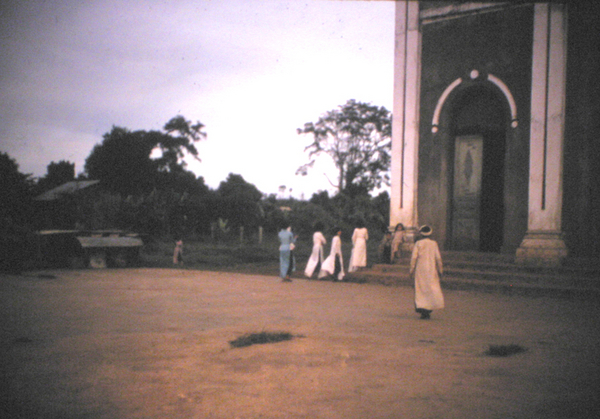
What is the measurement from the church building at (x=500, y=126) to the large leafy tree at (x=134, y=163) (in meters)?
31.0

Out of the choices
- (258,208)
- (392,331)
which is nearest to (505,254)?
(392,331)

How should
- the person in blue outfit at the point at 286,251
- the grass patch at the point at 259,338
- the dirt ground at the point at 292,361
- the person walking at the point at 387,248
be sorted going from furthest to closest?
the person walking at the point at 387,248
the person in blue outfit at the point at 286,251
the grass patch at the point at 259,338
the dirt ground at the point at 292,361

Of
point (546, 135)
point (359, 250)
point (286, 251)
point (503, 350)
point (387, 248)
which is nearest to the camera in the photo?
point (503, 350)

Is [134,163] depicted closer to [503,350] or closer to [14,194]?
[14,194]

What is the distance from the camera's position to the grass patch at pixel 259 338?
5335 mm

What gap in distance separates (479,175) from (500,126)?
1.39 m

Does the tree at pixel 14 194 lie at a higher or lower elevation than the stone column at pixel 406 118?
lower

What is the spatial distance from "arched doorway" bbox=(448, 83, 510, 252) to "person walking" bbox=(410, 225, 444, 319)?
564 cm

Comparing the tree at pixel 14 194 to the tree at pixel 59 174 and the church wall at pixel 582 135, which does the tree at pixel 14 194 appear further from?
the tree at pixel 59 174

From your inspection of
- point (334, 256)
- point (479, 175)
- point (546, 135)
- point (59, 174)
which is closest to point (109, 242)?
point (334, 256)

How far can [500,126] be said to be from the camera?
42.8 ft

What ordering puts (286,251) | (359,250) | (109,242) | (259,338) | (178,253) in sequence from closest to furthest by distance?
(259,338), (286,251), (359,250), (109,242), (178,253)

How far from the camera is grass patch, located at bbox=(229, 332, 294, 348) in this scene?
533cm

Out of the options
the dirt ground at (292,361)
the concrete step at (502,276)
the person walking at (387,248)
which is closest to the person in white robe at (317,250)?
the concrete step at (502,276)
